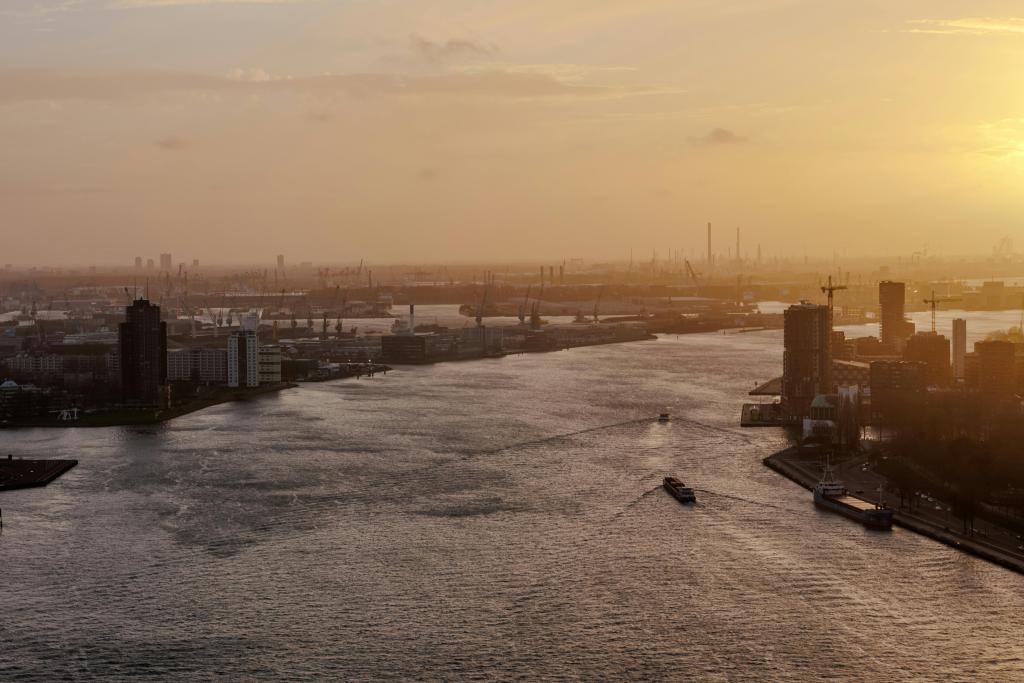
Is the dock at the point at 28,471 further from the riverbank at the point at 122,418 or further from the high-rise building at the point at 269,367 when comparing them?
the high-rise building at the point at 269,367

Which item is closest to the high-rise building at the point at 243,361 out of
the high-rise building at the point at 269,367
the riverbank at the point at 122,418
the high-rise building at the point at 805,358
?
the high-rise building at the point at 269,367

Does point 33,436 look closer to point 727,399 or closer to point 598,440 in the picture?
point 598,440

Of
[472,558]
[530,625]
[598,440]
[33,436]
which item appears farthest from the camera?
[33,436]

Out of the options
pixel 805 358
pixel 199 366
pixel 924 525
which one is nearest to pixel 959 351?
pixel 805 358

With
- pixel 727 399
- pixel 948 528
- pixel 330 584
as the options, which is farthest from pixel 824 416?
pixel 330 584

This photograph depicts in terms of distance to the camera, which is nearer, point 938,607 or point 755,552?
point 938,607

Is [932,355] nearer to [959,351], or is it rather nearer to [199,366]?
[959,351]

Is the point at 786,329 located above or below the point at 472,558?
above
